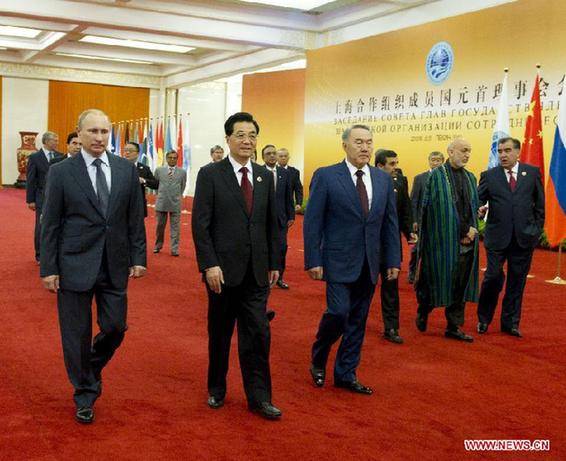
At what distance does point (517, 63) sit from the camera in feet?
37.7

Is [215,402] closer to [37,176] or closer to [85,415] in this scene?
[85,415]

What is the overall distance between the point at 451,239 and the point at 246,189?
208 cm

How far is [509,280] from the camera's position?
5.34m

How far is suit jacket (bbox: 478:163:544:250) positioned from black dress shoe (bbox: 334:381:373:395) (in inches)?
77.7

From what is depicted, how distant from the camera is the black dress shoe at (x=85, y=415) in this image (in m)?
3.21

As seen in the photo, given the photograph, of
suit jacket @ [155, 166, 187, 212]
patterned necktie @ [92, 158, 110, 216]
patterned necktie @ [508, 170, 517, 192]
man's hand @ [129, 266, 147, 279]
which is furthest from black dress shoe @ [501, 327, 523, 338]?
suit jacket @ [155, 166, 187, 212]

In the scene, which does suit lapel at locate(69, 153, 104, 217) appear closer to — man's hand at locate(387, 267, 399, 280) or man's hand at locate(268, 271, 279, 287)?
man's hand at locate(268, 271, 279, 287)

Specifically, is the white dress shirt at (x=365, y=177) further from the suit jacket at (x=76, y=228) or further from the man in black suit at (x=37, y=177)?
the man in black suit at (x=37, y=177)

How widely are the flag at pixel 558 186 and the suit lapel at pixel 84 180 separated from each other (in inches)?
224

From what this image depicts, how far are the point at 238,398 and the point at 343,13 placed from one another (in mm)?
12943

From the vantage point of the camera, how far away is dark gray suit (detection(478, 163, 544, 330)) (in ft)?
17.3

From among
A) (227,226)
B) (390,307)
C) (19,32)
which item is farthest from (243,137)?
(19,32)

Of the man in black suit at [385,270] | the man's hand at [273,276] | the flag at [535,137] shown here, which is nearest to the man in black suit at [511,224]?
the man in black suit at [385,270]

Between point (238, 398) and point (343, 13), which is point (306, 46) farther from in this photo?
point (238, 398)
